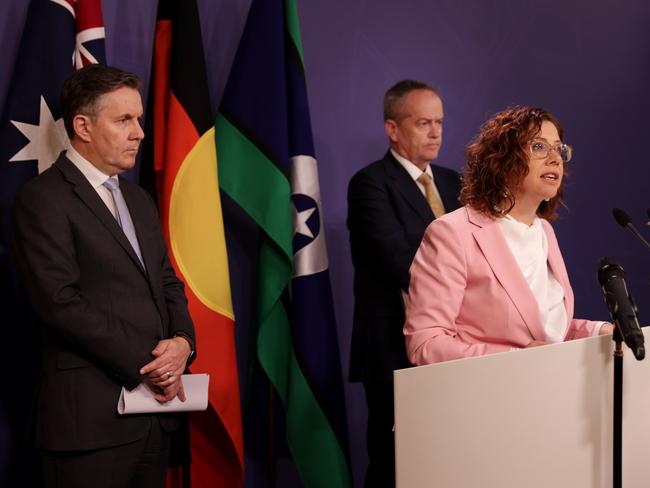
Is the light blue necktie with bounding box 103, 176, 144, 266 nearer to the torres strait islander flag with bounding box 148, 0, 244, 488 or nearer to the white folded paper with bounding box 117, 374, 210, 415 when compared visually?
the white folded paper with bounding box 117, 374, 210, 415

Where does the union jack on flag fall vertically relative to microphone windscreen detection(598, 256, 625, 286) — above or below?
above

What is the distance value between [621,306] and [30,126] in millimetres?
2105

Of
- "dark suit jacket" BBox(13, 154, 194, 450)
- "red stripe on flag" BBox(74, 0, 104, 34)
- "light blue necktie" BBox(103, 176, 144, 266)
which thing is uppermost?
"red stripe on flag" BBox(74, 0, 104, 34)

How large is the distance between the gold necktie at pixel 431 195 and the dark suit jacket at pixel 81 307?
1467 mm

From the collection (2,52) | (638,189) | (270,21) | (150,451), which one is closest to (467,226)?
(150,451)

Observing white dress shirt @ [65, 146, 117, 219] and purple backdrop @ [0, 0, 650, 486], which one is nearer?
white dress shirt @ [65, 146, 117, 219]

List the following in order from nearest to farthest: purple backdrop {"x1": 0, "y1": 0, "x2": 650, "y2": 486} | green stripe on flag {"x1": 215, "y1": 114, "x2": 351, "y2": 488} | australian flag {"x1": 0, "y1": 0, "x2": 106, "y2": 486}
A: australian flag {"x1": 0, "y1": 0, "x2": 106, "y2": 486}, green stripe on flag {"x1": 215, "y1": 114, "x2": 351, "y2": 488}, purple backdrop {"x1": 0, "y1": 0, "x2": 650, "y2": 486}

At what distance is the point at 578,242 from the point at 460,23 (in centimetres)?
139

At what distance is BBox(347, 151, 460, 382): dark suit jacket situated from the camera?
3.41 m

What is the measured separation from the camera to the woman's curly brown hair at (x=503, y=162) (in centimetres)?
243

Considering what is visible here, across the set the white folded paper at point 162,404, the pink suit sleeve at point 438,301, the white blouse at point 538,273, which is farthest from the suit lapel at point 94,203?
the white blouse at point 538,273

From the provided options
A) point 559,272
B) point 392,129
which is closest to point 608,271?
point 559,272

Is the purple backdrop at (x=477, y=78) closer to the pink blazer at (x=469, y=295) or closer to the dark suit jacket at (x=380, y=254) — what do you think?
the dark suit jacket at (x=380, y=254)

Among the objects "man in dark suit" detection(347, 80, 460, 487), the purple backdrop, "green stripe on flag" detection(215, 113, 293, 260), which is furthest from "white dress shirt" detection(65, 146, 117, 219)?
"man in dark suit" detection(347, 80, 460, 487)
